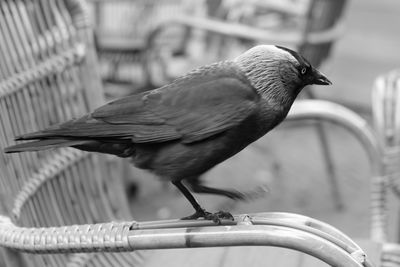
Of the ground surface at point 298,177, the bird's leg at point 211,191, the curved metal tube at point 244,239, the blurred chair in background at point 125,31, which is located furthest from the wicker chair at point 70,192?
the blurred chair in background at point 125,31

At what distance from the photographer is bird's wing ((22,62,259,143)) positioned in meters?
1.69

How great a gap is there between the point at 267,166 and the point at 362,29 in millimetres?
3158

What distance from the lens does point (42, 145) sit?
5.50 feet

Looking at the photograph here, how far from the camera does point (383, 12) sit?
26.2 ft

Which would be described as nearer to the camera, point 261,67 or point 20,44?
point 261,67

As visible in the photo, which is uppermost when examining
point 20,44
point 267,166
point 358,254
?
point 20,44

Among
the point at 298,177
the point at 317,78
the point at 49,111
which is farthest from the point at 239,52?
the point at 317,78

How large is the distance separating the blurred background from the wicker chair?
163cm

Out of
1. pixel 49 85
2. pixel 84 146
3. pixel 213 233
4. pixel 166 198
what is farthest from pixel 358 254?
pixel 166 198

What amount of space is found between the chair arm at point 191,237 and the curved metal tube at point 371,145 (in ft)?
2.50

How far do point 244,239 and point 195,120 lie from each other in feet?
0.97

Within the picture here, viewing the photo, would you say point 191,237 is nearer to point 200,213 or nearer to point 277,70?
point 200,213

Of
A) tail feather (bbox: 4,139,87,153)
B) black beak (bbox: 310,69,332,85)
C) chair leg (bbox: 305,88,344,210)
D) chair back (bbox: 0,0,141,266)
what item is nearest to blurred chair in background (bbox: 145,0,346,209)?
chair leg (bbox: 305,88,344,210)

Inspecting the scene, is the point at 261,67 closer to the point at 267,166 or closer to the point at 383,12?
the point at 267,166
